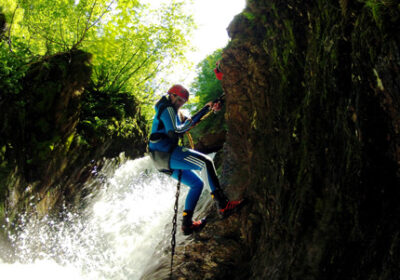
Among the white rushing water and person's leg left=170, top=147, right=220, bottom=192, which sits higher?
person's leg left=170, top=147, right=220, bottom=192

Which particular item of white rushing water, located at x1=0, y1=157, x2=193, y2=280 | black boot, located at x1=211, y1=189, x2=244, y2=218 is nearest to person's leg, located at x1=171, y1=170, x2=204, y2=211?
black boot, located at x1=211, y1=189, x2=244, y2=218

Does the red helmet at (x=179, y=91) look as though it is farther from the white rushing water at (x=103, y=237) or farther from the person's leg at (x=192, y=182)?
the white rushing water at (x=103, y=237)

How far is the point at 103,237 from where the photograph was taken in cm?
734

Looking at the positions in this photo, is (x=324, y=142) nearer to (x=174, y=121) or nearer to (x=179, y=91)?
(x=174, y=121)

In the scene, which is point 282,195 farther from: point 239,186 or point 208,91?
→ point 208,91

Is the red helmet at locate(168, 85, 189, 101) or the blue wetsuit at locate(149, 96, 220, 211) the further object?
the red helmet at locate(168, 85, 189, 101)

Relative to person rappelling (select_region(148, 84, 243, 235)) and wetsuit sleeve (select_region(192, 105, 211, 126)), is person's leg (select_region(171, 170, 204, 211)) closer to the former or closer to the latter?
person rappelling (select_region(148, 84, 243, 235))

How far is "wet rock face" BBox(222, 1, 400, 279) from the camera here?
1.89 m

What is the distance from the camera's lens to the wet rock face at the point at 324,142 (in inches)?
74.4

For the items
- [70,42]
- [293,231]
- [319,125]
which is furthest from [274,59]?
[70,42]

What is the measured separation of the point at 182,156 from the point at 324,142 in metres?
2.29

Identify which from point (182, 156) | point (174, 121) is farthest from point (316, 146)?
point (174, 121)

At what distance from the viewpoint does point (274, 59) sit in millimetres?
3494

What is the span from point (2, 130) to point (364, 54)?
5.98m
